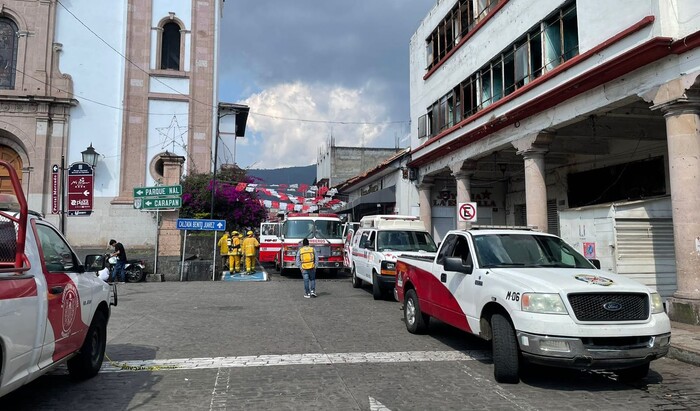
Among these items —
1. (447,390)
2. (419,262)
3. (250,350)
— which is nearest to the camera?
(447,390)

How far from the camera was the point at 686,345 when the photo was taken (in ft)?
24.2

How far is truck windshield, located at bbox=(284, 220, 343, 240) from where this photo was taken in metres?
20.1

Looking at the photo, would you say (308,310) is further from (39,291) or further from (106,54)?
(106,54)

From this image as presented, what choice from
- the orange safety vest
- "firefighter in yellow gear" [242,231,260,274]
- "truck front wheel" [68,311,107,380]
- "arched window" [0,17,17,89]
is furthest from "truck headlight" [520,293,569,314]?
"arched window" [0,17,17,89]

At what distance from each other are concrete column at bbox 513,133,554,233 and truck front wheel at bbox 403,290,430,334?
683 centimetres

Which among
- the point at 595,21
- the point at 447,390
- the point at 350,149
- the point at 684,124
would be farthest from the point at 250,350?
the point at 350,149

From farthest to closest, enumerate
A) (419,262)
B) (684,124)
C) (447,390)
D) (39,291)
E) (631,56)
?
(631,56) → (684,124) → (419,262) → (447,390) → (39,291)

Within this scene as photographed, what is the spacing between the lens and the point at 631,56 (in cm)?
1029

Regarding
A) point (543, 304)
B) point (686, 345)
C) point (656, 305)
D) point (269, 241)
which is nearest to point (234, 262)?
point (269, 241)

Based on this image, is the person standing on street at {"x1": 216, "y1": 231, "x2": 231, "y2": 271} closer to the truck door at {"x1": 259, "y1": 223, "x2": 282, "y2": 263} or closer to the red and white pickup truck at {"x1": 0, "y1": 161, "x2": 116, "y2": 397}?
the truck door at {"x1": 259, "y1": 223, "x2": 282, "y2": 263}

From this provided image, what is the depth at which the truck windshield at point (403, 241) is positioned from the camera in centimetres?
1375

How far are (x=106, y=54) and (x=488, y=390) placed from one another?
29.3 meters

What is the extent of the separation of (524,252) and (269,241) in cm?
1838

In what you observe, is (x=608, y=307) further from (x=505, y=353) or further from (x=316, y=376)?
(x=316, y=376)
